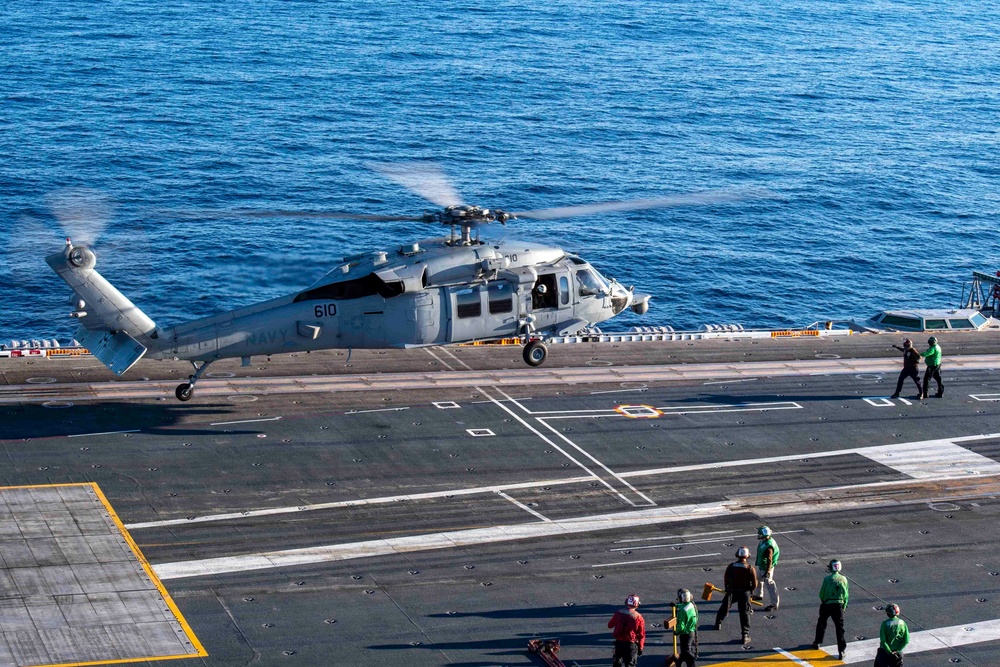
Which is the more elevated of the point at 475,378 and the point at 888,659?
the point at 888,659

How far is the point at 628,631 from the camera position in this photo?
75.7 ft

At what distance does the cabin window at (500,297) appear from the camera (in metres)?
38.4

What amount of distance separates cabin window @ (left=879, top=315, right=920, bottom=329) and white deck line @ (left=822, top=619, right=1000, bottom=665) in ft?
125

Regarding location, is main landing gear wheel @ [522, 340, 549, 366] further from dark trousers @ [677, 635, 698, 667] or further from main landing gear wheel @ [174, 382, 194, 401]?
dark trousers @ [677, 635, 698, 667]

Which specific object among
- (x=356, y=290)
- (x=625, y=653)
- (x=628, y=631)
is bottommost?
(x=625, y=653)

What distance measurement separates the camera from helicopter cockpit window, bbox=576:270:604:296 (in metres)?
40.1

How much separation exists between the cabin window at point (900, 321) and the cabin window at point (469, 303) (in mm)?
33383

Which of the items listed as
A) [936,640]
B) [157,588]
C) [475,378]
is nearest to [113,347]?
[157,588]

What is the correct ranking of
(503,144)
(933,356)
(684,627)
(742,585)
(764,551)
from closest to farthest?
1. (684,627)
2. (742,585)
3. (764,551)
4. (933,356)
5. (503,144)

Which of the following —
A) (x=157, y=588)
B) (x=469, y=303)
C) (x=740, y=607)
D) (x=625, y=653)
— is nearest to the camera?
(x=625, y=653)

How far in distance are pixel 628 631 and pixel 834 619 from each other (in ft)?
15.6

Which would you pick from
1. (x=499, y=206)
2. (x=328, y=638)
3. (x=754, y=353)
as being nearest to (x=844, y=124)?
(x=499, y=206)

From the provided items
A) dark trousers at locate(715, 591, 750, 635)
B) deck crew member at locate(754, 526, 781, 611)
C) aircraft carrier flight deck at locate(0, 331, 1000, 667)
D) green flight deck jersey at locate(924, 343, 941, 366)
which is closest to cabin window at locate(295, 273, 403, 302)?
aircraft carrier flight deck at locate(0, 331, 1000, 667)

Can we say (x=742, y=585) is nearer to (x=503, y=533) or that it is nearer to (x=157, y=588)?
(x=503, y=533)
